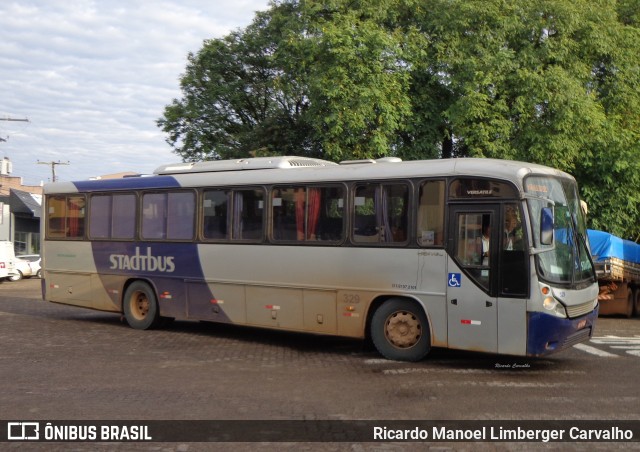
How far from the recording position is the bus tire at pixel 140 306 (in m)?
14.9

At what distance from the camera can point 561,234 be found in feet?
33.8

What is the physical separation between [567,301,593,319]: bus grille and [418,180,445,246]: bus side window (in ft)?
6.62

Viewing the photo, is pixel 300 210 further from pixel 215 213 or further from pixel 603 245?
pixel 603 245

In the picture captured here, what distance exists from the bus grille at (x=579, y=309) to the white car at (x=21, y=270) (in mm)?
31370

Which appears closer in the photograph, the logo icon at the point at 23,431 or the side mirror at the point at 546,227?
the logo icon at the point at 23,431

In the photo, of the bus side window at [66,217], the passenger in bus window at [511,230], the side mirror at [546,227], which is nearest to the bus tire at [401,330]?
the passenger in bus window at [511,230]

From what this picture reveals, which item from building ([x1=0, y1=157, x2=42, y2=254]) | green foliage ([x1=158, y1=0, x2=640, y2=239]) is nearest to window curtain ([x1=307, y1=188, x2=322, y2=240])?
green foliage ([x1=158, y1=0, x2=640, y2=239])

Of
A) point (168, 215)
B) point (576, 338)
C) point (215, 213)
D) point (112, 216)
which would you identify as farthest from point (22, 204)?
point (576, 338)

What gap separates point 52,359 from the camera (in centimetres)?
1140

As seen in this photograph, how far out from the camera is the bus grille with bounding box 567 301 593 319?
10.0 metres

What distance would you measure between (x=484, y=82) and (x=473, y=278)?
13919 millimetres

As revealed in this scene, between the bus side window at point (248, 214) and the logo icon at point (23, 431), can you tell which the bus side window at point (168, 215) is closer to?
the bus side window at point (248, 214)

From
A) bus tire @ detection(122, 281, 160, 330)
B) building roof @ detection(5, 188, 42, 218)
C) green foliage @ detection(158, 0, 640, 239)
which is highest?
green foliage @ detection(158, 0, 640, 239)

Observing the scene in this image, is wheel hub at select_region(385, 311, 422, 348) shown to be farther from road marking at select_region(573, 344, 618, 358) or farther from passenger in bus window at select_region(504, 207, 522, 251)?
road marking at select_region(573, 344, 618, 358)
